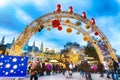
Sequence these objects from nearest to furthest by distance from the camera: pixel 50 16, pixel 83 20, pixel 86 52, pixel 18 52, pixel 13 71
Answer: pixel 13 71 → pixel 18 52 → pixel 50 16 → pixel 83 20 → pixel 86 52

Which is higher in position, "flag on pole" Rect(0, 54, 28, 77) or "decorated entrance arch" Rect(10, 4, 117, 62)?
"decorated entrance arch" Rect(10, 4, 117, 62)

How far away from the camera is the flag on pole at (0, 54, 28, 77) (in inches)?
278

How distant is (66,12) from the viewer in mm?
20578

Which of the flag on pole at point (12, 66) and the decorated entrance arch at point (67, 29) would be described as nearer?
the flag on pole at point (12, 66)

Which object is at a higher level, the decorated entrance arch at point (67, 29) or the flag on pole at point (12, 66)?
→ the decorated entrance arch at point (67, 29)

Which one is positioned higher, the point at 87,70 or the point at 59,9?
the point at 59,9

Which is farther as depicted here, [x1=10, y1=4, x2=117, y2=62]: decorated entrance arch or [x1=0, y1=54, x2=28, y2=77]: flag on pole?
[x1=10, y1=4, x2=117, y2=62]: decorated entrance arch

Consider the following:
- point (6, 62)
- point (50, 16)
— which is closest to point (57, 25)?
point (50, 16)

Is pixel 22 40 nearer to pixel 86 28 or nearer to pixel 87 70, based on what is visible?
pixel 87 70

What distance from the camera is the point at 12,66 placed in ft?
23.8

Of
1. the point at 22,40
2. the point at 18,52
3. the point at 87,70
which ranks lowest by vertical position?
the point at 87,70

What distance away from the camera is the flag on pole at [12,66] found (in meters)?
7.07

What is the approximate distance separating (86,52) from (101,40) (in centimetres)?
3359

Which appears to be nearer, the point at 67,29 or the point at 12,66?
the point at 12,66
